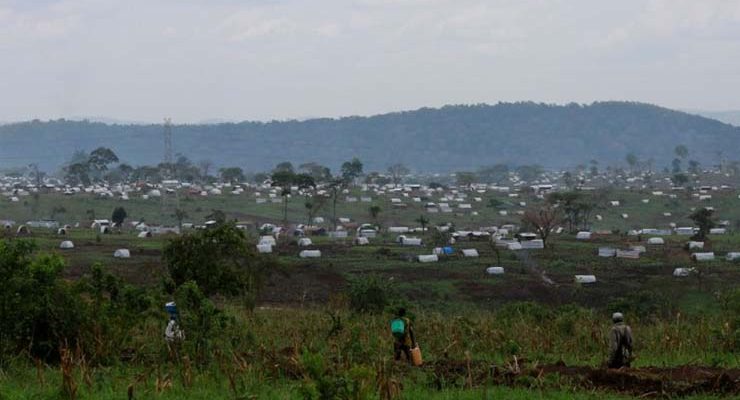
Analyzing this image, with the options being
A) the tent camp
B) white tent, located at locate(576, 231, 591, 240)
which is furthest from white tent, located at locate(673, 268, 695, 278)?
white tent, located at locate(576, 231, 591, 240)

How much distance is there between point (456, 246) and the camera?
6053 centimetres

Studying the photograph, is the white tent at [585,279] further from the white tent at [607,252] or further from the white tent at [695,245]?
the white tent at [695,245]

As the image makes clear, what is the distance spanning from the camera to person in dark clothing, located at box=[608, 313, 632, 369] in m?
13.0

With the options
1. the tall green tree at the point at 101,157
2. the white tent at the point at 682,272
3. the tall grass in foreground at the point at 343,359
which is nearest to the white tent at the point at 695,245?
the white tent at the point at 682,272

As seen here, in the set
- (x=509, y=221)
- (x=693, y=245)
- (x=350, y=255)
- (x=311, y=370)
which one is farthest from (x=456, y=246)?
(x=311, y=370)

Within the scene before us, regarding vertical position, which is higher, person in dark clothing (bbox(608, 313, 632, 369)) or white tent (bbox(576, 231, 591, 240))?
person in dark clothing (bbox(608, 313, 632, 369))

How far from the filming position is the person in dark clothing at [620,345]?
A: 13.0 meters

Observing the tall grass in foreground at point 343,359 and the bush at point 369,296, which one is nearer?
the tall grass in foreground at point 343,359

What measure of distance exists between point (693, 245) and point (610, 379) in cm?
4993

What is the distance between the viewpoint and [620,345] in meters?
13.0

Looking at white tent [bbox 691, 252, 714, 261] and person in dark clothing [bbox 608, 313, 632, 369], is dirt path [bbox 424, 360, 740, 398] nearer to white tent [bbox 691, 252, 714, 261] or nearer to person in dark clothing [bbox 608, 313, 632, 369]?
person in dark clothing [bbox 608, 313, 632, 369]

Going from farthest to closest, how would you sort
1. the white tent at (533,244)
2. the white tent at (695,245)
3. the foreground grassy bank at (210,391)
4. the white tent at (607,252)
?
the white tent at (533,244), the white tent at (695,245), the white tent at (607,252), the foreground grassy bank at (210,391)

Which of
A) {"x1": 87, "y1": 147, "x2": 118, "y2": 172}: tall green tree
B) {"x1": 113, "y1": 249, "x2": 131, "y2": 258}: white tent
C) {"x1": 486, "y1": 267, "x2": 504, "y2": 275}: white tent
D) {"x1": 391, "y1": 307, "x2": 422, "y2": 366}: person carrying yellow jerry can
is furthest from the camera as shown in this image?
{"x1": 87, "y1": 147, "x2": 118, "y2": 172}: tall green tree

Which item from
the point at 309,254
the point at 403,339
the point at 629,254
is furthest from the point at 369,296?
the point at 629,254
